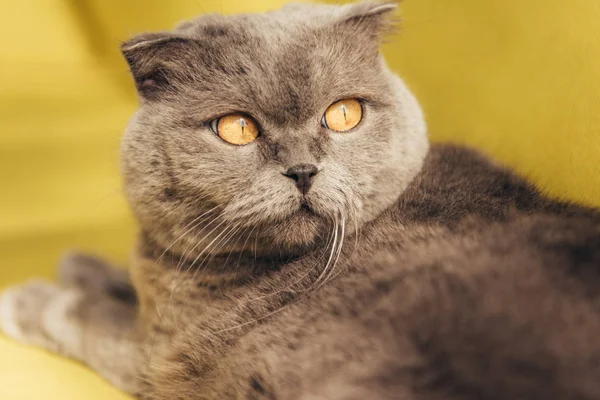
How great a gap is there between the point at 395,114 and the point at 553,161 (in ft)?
1.07

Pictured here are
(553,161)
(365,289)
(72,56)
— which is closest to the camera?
(365,289)

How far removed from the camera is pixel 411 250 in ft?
2.67

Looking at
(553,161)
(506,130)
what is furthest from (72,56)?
(553,161)

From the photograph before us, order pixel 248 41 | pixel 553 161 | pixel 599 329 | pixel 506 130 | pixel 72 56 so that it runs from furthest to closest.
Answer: pixel 72 56 < pixel 506 130 < pixel 553 161 < pixel 248 41 < pixel 599 329

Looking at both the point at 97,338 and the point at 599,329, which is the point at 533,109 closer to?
the point at 599,329

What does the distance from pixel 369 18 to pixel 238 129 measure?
31 centimetres

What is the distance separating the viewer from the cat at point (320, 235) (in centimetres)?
65

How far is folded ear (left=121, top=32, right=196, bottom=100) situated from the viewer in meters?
0.92

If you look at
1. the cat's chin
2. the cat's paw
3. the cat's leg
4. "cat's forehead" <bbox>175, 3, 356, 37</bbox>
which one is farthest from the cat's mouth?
the cat's paw

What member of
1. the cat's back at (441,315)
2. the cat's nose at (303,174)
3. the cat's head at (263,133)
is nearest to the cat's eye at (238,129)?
the cat's head at (263,133)

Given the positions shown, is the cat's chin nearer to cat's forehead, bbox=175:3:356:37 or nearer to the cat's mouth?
the cat's mouth

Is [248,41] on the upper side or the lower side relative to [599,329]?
upper

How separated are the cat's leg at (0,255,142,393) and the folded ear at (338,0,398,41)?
721 millimetres

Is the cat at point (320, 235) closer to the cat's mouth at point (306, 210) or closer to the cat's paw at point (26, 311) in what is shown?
the cat's mouth at point (306, 210)
